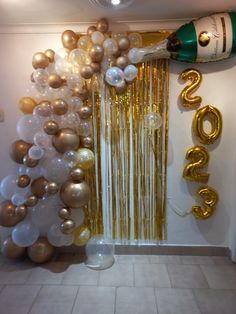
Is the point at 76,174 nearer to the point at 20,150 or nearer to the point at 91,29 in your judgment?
the point at 20,150

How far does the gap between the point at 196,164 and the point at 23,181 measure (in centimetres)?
148

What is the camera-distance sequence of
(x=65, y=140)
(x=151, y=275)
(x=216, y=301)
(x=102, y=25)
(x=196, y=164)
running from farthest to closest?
(x=196, y=164)
(x=151, y=275)
(x=102, y=25)
(x=65, y=140)
(x=216, y=301)

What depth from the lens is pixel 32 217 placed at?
234cm

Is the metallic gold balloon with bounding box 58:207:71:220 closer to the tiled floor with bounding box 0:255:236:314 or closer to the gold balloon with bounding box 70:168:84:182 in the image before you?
the gold balloon with bounding box 70:168:84:182

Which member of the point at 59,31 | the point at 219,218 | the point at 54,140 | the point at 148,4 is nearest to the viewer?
the point at 148,4

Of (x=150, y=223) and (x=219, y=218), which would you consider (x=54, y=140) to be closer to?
(x=150, y=223)

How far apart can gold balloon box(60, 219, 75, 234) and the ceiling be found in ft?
5.43

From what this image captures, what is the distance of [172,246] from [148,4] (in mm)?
2086

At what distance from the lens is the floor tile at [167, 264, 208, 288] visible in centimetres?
213

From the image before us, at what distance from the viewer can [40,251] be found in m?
2.34

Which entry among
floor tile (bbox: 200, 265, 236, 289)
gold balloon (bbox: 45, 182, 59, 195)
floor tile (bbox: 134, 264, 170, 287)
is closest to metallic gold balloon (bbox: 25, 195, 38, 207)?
gold balloon (bbox: 45, 182, 59, 195)

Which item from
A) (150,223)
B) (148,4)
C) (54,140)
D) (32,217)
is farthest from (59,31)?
(150,223)

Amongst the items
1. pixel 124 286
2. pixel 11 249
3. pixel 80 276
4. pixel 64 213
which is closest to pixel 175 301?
pixel 124 286

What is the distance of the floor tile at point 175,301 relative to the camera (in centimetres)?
185
